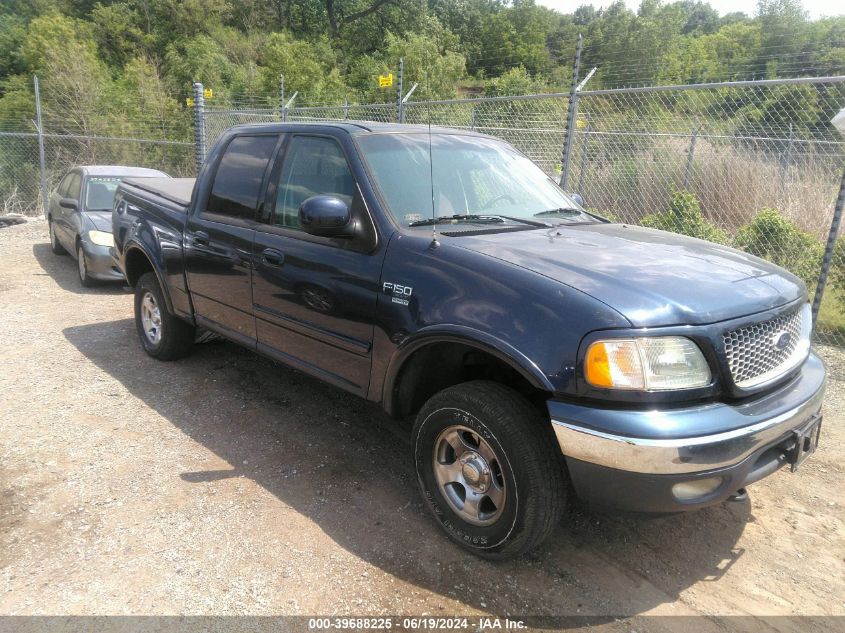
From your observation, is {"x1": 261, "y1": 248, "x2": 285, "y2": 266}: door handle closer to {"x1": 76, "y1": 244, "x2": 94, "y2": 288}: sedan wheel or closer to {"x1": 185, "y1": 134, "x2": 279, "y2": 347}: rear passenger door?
{"x1": 185, "y1": 134, "x2": 279, "y2": 347}: rear passenger door

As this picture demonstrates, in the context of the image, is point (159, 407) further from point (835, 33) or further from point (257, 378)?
point (835, 33)

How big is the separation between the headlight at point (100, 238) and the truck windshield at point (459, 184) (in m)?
5.74

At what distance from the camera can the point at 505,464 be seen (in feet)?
8.52

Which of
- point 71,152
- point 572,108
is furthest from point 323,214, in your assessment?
point 71,152

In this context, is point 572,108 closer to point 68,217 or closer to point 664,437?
point 664,437

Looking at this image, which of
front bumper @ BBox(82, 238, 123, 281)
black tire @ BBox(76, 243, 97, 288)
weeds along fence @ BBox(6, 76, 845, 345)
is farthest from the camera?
black tire @ BBox(76, 243, 97, 288)

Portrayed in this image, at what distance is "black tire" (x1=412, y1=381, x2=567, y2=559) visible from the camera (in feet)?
8.31

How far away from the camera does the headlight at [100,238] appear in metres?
7.88

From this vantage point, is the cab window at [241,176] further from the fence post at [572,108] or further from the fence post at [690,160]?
the fence post at [690,160]

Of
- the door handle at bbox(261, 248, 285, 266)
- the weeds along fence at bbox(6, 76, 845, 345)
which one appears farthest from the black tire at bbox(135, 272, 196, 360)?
the weeds along fence at bbox(6, 76, 845, 345)

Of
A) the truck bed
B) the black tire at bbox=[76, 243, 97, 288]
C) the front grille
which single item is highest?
the truck bed

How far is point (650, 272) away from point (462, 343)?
34.3 inches

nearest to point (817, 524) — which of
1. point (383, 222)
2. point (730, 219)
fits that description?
point (383, 222)

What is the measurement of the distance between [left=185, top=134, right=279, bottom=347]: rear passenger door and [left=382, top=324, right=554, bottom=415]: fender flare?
134cm
